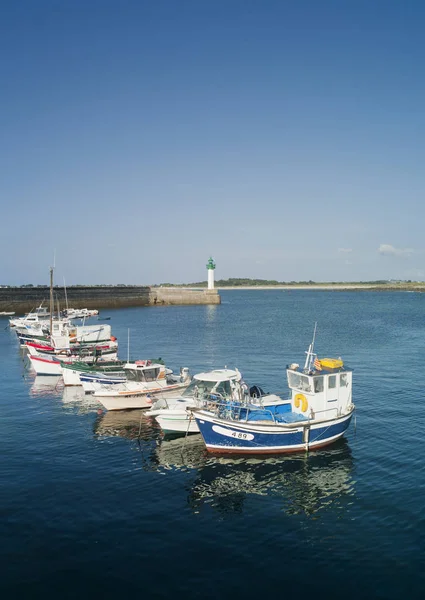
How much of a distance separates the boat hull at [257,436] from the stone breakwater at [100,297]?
105 m

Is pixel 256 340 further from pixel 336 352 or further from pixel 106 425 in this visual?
pixel 106 425

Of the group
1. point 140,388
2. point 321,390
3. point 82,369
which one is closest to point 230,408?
point 321,390

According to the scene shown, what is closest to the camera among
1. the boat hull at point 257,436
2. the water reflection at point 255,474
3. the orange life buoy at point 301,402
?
the water reflection at point 255,474

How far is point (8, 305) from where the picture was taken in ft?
403

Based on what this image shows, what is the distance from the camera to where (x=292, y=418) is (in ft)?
78.7

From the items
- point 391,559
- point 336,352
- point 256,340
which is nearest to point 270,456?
point 391,559

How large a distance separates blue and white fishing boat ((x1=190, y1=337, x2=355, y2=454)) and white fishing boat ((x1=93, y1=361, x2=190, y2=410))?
820 cm

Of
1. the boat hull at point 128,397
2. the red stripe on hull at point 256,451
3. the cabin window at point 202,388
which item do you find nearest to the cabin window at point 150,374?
the boat hull at point 128,397

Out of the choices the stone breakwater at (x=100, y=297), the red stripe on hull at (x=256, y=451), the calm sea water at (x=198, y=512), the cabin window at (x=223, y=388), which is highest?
the stone breakwater at (x=100, y=297)

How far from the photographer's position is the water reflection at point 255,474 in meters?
18.8

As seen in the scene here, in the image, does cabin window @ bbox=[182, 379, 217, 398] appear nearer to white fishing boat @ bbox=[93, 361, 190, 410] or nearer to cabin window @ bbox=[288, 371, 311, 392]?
cabin window @ bbox=[288, 371, 311, 392]

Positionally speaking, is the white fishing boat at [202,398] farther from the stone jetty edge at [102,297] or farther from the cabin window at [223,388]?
the stone jetty edge at [102,297]

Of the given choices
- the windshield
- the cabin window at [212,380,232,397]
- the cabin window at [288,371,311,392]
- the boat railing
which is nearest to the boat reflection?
the windshield

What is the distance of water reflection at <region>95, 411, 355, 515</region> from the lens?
1883 centimetres
